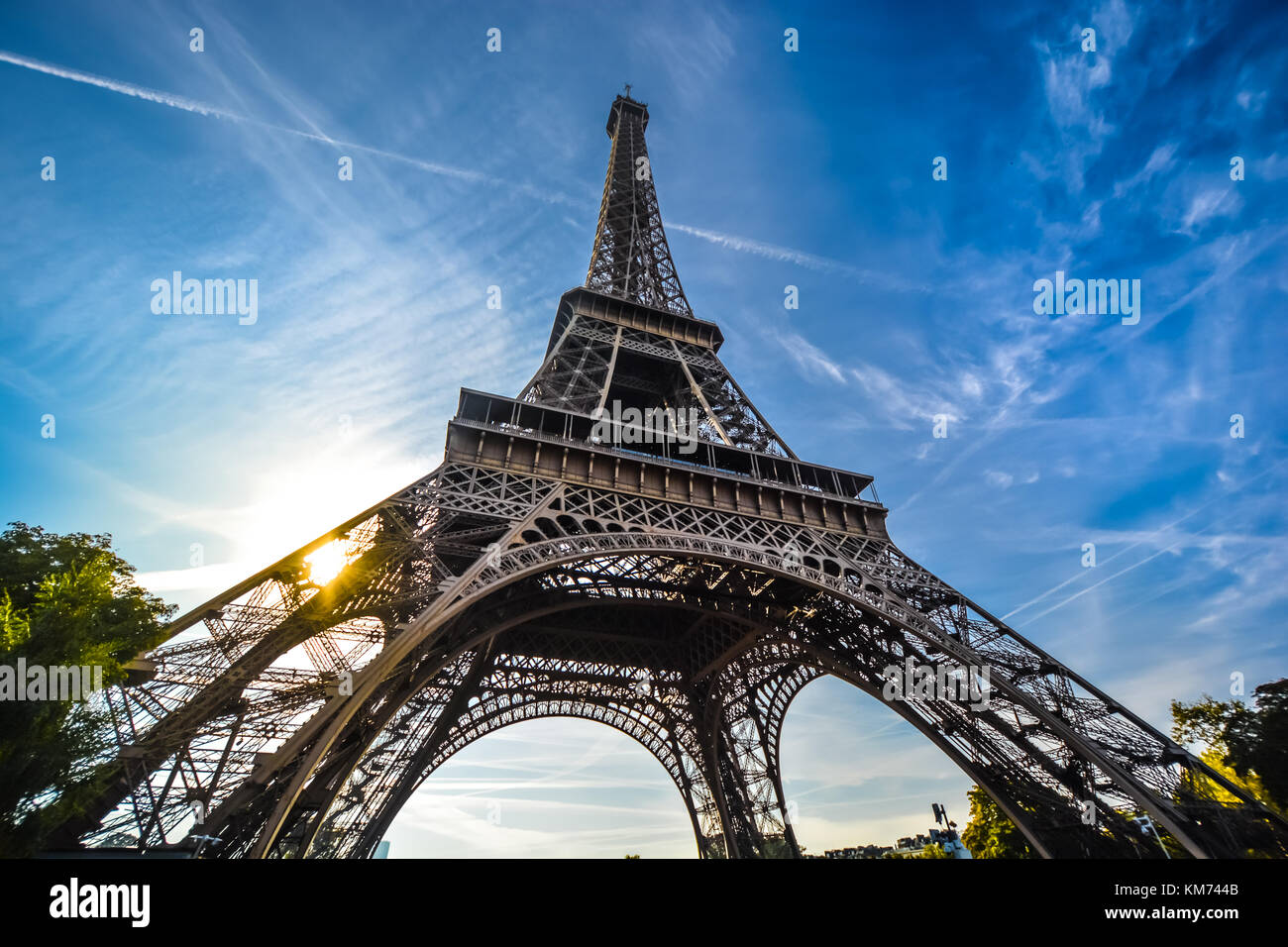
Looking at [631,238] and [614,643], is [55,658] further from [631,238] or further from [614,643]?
[631,238]

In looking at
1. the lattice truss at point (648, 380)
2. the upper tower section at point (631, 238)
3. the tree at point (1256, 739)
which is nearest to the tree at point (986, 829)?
the tree at point (1256, 739)

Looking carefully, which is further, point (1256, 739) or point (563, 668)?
point (563, 668)

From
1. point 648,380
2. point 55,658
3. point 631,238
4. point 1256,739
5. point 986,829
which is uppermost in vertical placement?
point 631,238

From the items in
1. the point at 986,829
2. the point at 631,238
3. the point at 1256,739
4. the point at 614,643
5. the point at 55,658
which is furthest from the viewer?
the point at 631,238

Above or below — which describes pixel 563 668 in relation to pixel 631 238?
below

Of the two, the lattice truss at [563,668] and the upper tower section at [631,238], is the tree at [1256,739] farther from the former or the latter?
the upper tower section at [631,238]

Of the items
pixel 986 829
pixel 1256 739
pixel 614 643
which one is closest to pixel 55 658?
pixel 614 643
